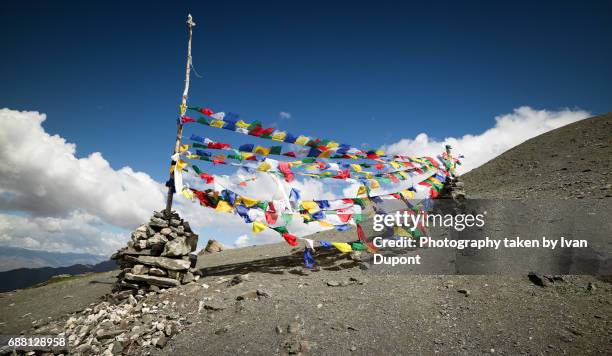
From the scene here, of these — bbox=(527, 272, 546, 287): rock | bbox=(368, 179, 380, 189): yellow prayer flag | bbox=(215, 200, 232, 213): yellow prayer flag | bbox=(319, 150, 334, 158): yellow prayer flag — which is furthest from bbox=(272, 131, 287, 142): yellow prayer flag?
bbox=(527, 272, 546, 287): rock

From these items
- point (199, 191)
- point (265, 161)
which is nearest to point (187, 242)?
point (199, 191)

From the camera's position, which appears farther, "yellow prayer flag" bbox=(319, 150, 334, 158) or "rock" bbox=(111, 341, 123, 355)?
"yellow prayer flag" bbox=(319, 150, 334, 158)

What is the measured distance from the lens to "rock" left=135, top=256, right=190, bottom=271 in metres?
10.0

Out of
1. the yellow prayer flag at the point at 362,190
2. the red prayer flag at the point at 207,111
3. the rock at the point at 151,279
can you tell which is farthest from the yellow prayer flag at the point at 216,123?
the yellow prayer flag at the point at 362,190

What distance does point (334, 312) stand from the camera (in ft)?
25.4

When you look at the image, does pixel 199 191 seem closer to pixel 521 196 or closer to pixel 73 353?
pixel 73 353

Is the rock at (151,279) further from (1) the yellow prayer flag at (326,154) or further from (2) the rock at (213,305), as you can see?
(1) the yellow prayer flag at (326,154)

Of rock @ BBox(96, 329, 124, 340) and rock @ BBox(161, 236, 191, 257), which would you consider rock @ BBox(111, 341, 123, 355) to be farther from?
rock @ BBox(161, 236, 191, 257)

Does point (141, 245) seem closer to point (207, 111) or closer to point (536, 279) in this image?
point (207, 111)

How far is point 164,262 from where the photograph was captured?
33.1ft

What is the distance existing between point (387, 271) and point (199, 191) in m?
7.40

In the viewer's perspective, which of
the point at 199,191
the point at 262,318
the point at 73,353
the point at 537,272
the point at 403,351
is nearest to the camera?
the point at 403,351

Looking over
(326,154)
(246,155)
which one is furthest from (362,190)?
(246,155)

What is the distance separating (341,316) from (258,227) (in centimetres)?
404
